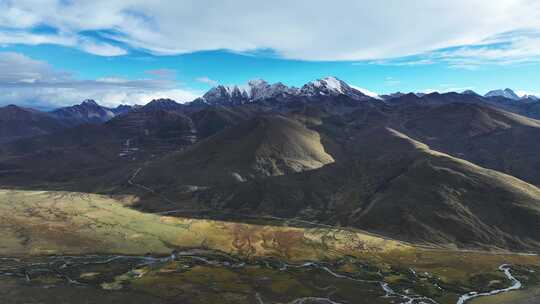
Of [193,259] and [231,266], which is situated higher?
[231,266]

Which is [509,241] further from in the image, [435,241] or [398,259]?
[398,259]

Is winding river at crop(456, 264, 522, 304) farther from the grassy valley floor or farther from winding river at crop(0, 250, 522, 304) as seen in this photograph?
the grassy valley floor

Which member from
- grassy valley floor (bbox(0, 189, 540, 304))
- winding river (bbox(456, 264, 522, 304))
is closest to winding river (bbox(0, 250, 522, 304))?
winding river (bbox(456, 264, 522, 304))

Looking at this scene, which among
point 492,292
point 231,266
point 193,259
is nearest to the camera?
point 492,292

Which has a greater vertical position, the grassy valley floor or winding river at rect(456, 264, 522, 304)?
the grassy valley floor

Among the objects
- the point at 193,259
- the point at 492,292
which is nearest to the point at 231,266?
the point at 193,259

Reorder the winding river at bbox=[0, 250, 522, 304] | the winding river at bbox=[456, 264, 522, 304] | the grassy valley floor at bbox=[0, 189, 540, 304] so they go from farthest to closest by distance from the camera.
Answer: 1. the winding river at bbox=[0, 250, 522, 304]
2. the grassy valley floor at bbox=[0, 189, 540, 304]
3. the winding river at bbox=[456, 264, 522, 304]

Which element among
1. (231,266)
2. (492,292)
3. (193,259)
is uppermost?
(231,266)

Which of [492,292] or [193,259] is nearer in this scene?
[492,292]

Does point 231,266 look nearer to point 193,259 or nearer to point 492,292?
point 193,259

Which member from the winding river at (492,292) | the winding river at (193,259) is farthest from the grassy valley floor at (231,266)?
the winding river at (492,292)

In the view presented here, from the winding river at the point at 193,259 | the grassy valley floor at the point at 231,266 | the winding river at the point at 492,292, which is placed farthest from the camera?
the winding river at the point at 193,259

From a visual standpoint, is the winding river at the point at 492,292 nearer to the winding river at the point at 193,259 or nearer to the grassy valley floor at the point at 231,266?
the winding river at the point at 193,259
